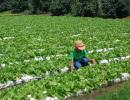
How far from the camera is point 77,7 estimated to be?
246 feet

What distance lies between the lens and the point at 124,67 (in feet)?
48.5

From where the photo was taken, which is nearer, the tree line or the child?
the child

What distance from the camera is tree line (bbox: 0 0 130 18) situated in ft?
225

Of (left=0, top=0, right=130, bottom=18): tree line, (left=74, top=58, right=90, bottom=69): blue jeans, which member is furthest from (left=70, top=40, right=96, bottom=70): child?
(left=0, top=0, right=130, bottom=18): tree line

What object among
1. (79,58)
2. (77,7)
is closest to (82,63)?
(79,58)

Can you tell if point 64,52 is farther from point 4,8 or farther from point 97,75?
point 4,8

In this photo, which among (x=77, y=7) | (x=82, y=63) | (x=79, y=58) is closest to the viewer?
(x=79, y=58)

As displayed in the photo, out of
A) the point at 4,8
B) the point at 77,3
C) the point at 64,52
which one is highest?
the point at 64,52

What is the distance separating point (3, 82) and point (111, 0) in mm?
56087

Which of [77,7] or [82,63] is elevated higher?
[82,63]

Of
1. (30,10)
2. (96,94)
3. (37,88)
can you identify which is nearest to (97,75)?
(96,94)

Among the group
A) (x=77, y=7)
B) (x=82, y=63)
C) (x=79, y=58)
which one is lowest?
(x=77, y=7)

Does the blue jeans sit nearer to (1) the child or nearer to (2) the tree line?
(1) the child

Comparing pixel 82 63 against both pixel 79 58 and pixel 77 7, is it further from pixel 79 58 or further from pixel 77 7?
pixel 77 7
